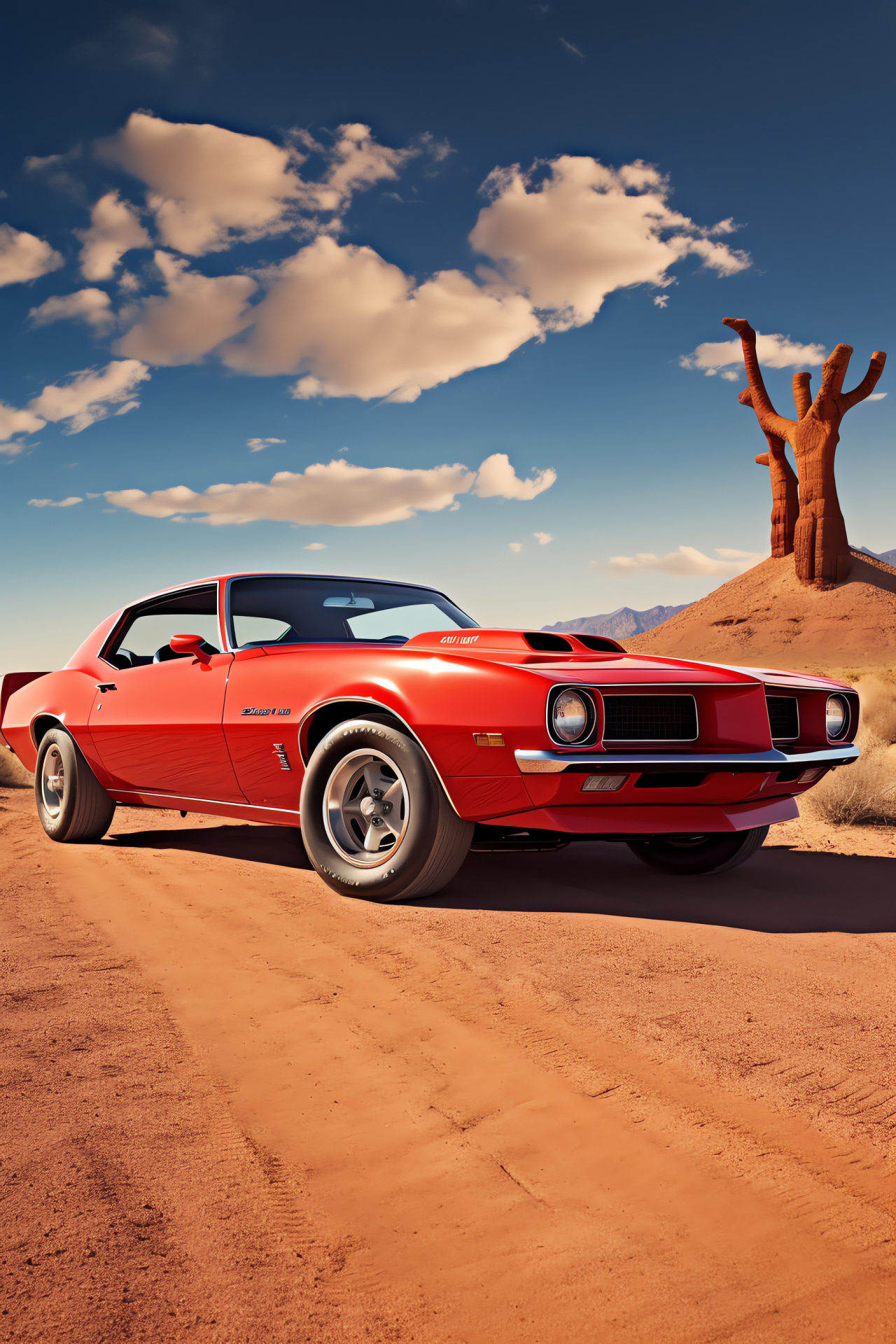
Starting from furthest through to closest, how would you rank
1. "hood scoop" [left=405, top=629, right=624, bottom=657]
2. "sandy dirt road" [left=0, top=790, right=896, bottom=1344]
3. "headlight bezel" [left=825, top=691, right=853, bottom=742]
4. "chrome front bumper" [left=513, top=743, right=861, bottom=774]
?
"headlight bezel" [left=825, top=691, right=853, bottom=742], "hood scoop" [left=405, top=629, right=624, bottom=657], "chrome front bumper" [left=513, top=743, right=861, bottom=774], "sandy dirt road" [left=0, top=790, right=896, bottom=1344]

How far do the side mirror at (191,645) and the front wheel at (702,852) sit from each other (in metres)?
2.62

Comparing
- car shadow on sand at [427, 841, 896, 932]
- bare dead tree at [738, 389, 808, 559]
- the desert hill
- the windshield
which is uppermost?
bare dead tree at [738, 389, 808, 559]

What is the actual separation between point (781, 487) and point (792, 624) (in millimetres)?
11516

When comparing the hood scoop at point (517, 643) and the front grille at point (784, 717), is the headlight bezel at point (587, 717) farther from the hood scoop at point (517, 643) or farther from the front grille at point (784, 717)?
the front grille at point (784, 717)

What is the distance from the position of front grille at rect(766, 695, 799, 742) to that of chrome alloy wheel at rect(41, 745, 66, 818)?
4.63 metres

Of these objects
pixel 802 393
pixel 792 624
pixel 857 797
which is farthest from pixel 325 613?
pixel 802 393

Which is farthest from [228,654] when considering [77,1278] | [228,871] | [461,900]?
[77,1278]

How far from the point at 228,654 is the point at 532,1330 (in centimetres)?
393

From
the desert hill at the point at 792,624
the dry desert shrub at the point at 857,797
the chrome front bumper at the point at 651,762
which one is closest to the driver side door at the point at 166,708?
the chrome front bumper at the point at 651,762

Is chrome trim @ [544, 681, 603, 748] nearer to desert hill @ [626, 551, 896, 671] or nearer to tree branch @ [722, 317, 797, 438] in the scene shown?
desert hill @ [626, 551, 896, 671]

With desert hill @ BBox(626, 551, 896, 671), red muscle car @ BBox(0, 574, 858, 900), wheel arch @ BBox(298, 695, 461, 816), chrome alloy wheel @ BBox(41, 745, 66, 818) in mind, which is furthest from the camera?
desert hill @ BBox(626, 551, 896, 671)

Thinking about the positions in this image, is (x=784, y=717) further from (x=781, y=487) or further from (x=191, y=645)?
(x=781, y=487)

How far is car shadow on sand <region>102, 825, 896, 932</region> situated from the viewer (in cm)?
380

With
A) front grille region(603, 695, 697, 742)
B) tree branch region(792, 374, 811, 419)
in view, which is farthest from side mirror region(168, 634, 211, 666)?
tree branch region(792, 374, 811, 419)
